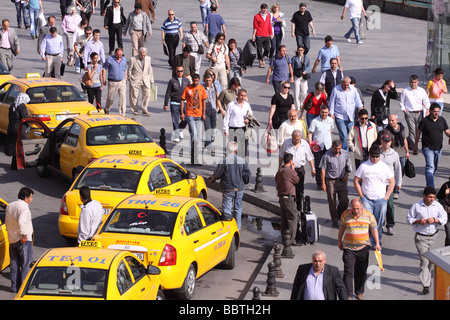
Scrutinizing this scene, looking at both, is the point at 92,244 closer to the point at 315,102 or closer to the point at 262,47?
the point at 315,102

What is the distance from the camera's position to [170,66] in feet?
101

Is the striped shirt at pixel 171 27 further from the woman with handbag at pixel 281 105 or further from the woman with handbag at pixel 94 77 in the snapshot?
the woman with handbag at pixel 281 105

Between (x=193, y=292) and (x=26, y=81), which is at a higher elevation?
(x=26, y=81)

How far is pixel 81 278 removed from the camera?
39.0ft

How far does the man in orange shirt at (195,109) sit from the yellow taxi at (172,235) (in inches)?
240

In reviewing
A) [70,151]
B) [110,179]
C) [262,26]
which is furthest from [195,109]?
[262,26]

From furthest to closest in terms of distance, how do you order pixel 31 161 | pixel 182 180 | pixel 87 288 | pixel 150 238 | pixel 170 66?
1. pixel 170 66
2. pixel 31 161
3. pixel 182 180
4. pixel 150 238
5. pixel 87 288

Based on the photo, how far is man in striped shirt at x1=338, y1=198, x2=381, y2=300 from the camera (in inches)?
545

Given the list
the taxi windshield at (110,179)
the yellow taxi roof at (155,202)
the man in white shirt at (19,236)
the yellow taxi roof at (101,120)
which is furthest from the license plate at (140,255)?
the yellow taxi roof at (101,120)

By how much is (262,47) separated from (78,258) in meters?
18.7

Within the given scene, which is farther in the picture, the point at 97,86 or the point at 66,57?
the point at 66,57

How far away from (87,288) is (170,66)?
19.7 m

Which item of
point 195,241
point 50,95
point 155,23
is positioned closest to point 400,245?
point 195,241

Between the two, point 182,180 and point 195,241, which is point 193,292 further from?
point 182,180
